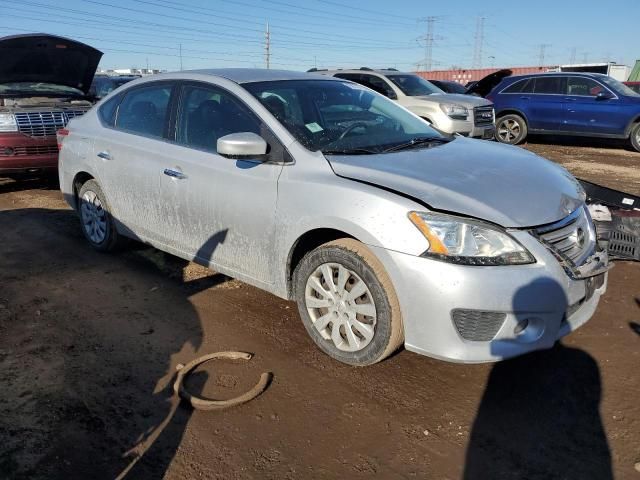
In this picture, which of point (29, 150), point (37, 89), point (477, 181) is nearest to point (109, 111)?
point (29, 150)

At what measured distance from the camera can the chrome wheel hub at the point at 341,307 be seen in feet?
9.87

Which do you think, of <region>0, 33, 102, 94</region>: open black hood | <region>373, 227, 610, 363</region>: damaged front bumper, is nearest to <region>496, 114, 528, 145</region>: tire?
<region>0, 33, 102, 94</region>: open black hood

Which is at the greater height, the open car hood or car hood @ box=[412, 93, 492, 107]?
the open car hood

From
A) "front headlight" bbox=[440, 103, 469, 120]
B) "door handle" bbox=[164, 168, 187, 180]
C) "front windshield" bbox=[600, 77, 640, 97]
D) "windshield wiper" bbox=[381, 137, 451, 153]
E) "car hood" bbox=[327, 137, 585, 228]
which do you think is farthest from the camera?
"front windshield" bbox=[600, 77, 640, 97]

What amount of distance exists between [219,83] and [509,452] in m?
2.99

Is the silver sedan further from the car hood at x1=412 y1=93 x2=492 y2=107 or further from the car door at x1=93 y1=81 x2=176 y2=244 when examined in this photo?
the car hood at x1=412 y1=93 x2=492 y2=107

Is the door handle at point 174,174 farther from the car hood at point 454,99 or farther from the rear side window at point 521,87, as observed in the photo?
the rear side window at point 521,87

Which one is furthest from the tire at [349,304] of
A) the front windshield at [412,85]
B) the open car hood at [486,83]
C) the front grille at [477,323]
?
the open car hood at [486,83]

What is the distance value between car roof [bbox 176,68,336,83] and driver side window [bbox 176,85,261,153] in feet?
0.54

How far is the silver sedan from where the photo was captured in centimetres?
271

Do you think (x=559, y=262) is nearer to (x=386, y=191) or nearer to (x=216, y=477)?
(x=386, y=191)

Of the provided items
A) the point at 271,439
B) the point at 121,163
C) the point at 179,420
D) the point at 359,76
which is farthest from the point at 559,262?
the point at 359,76

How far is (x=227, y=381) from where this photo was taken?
3068 mm

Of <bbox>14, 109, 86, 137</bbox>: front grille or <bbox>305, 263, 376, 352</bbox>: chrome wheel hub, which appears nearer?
<bbox>305, 263, 376, 352</bbox>: chrome wheel hub
